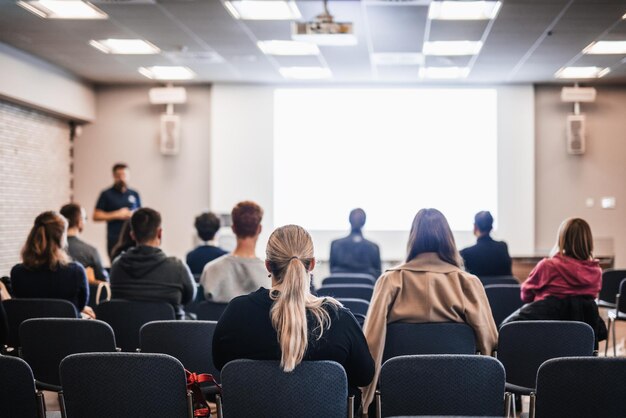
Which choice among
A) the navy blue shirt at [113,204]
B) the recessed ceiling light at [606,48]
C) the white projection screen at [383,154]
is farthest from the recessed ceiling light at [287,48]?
the recessed ceiling light at [606,48]

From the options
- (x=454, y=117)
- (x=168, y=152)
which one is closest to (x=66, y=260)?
(x=168, y=152)

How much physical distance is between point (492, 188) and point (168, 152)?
16.2ft

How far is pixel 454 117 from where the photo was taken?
37.3 ft

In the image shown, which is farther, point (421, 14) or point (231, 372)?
point (421, 14)

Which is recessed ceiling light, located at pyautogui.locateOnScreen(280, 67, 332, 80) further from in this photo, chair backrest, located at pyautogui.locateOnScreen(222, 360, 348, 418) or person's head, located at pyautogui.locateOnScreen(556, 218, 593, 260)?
chair backrest, located at pyautogui.locateOnScreen(222, 360, 348, 418)

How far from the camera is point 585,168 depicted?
11453 millimetres

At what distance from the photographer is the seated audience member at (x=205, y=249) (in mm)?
5867

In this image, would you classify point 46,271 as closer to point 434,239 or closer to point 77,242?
point 77,242

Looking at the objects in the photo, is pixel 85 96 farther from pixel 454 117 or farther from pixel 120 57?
pixel 454 117

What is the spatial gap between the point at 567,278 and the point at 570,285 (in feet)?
0.16

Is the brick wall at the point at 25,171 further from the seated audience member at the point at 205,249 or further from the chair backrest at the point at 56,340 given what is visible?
the chair backrest at the point at 56,340

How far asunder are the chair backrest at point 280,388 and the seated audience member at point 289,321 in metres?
0.09

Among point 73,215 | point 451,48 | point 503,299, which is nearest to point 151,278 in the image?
point 73,215

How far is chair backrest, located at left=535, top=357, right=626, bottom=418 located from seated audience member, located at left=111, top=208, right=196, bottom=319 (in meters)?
2.54
